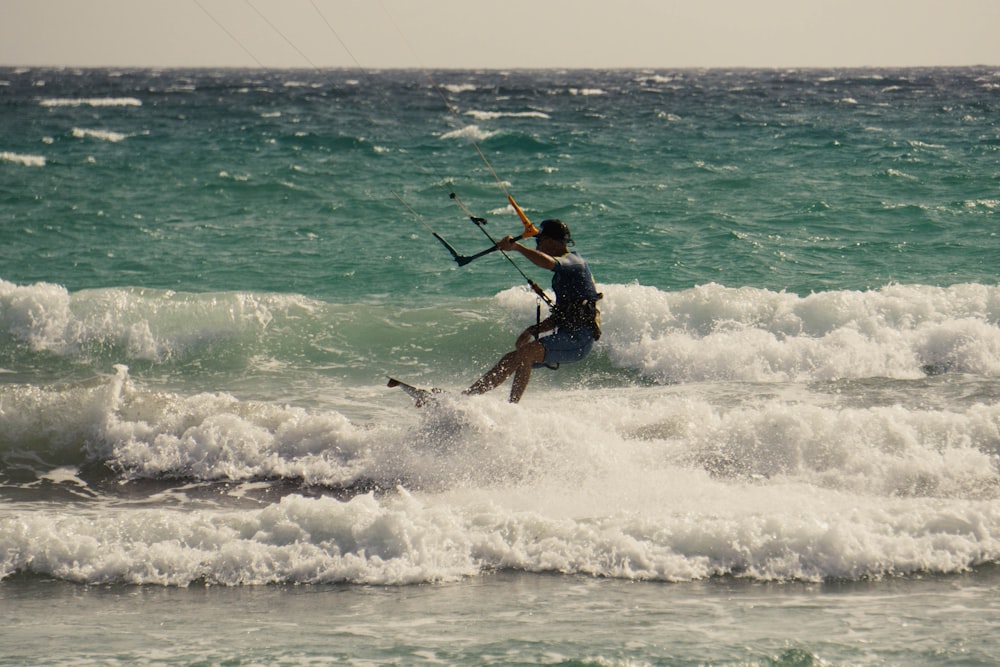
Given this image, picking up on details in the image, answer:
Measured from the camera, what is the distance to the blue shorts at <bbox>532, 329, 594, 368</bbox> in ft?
28.1

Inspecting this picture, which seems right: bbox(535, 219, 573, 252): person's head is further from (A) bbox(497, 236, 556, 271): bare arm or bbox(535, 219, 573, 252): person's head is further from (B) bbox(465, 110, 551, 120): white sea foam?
(B) bbox(465, 110, 551, 120): white sea foam

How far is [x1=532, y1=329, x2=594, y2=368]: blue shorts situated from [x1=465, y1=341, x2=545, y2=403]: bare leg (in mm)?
55

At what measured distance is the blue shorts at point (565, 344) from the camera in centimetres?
856

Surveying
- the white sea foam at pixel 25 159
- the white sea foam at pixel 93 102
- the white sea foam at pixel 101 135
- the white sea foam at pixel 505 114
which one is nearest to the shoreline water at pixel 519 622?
the white sea foam at pixel 25 159

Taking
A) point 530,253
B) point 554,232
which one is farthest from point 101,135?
point 530,253

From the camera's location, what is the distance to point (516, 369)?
346 inches

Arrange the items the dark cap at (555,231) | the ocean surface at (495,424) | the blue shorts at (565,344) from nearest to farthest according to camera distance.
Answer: the ocean surface at (495,424), the dark cap at (555,231), the blue shorts at (565,344)

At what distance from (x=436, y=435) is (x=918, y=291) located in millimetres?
7275

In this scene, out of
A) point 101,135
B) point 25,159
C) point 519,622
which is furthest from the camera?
point 101,135

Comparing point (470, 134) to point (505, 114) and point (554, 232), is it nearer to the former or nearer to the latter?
point (505, 114)

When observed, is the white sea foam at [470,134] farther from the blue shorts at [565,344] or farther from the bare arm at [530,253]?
the bare arm at [530,253]

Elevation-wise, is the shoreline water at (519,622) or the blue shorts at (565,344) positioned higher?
the blue shorts at (565,344)

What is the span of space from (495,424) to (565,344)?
930mm

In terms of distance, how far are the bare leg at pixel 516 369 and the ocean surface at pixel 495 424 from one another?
0.67ft
